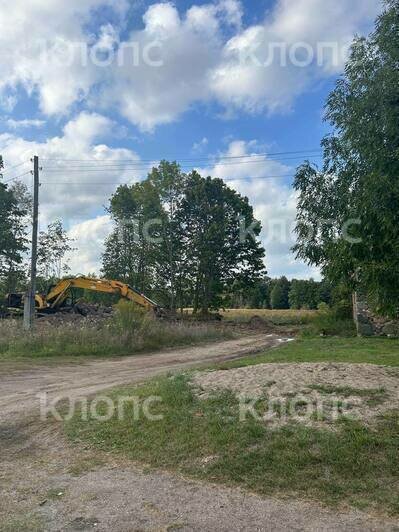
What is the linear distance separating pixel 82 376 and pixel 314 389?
23.2ft

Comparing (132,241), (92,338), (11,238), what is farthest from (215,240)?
(92,338)

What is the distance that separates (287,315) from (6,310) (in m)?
24.8

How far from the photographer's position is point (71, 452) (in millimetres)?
6152

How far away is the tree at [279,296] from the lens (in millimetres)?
76625

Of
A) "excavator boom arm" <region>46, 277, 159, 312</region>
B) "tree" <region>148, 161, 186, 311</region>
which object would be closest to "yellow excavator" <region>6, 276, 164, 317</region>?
"excavator boom arm" <region>46, 277, 159, 312</region>

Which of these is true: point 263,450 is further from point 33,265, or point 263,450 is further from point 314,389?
point 33,265

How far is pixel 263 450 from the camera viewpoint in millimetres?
5418

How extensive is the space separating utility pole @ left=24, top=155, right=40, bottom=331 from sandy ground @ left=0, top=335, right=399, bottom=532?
Answer: 1409 centimetres

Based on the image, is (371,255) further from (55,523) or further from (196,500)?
(55,523)


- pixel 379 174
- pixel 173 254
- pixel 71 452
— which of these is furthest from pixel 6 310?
pixel 379 174

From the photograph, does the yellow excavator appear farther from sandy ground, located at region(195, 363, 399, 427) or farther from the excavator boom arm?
sandy ground, located at region(195, 363, 399, 427)

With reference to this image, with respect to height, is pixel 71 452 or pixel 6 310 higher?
pixel 6 310

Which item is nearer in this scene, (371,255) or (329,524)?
(329,524)

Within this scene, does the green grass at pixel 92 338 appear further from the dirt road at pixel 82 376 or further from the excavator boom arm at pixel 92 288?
the excavator boom arm at pixel 92 288
